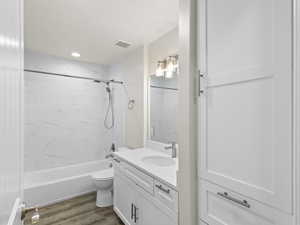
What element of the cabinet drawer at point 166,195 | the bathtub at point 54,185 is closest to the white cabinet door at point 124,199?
the cabinet drawer at point 166,195

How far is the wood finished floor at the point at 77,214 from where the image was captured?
201 centimetres

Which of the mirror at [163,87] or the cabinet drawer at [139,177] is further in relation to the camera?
the mirror at [163,87]

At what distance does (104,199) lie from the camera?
7.77 feet

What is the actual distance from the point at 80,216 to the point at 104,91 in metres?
2.42

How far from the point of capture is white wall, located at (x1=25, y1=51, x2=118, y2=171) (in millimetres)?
2730

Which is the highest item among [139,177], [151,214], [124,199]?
[139,177]

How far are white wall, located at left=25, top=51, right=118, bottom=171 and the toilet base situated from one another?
1.13 m

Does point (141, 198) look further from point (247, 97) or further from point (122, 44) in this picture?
point (122, 44)

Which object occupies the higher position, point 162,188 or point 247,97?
point 247,97

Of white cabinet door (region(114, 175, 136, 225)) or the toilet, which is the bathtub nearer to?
the toilet

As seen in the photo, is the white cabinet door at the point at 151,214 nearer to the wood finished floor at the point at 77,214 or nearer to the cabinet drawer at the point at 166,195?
the cabinet drawer at the point at 166,195

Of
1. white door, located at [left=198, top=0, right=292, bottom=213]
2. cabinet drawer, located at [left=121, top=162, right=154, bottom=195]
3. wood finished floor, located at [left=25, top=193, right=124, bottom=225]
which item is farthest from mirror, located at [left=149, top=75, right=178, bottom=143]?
wood finished floor, located at [left=25, top=193, right=124, bottom=225]

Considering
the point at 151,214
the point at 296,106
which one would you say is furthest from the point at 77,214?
the point at 296,106

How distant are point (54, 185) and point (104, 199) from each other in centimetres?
86
